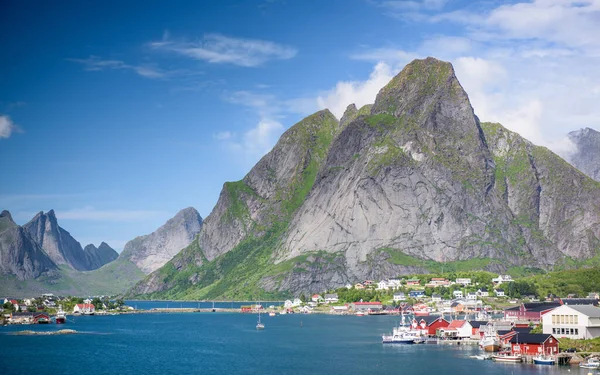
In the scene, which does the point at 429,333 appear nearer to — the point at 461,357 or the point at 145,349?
the point at 461,357

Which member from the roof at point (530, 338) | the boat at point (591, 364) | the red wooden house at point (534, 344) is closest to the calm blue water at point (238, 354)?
the boat at point (591, 364)

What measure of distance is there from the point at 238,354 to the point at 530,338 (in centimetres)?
4730

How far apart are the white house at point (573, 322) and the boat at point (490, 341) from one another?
26.6ft

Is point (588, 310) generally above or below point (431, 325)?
above

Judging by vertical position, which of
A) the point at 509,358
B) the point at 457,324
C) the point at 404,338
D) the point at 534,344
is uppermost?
the point at 457,324

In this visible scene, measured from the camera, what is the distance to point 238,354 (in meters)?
127

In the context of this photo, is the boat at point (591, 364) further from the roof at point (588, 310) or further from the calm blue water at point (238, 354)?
the roof at point (588, 310)

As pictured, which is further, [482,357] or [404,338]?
[404,338]

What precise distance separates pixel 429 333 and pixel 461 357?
34.0m

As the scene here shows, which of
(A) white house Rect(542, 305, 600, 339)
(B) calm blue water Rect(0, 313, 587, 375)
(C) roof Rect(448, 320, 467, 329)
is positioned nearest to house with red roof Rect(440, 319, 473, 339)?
(C) roof Rect(448, 320, 467, 329)

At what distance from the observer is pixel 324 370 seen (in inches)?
4107

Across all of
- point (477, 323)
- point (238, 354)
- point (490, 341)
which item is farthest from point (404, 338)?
point (238, 354)

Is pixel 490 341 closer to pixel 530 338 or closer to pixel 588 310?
pixel 530 338

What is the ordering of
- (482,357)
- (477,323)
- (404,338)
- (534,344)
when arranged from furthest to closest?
1. (477,323)
2. (404,338)
3. (482,357)
4. (534,344)
